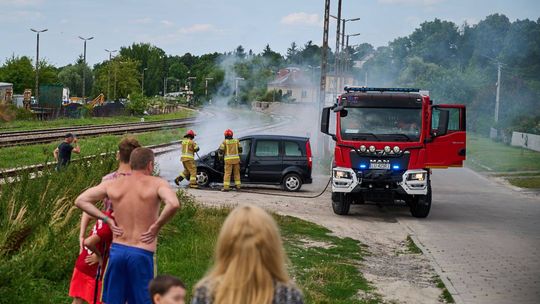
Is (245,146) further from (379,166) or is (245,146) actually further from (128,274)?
(128,274)

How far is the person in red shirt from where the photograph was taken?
7.25 metres

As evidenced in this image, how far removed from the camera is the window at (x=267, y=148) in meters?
24.3

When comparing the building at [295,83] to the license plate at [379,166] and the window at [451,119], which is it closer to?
the window at [451,119]

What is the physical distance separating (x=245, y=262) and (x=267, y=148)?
20373mm

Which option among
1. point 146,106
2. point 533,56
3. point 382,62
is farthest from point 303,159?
point 382,62

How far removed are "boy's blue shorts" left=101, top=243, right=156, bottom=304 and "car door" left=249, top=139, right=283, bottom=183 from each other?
17.6 meters

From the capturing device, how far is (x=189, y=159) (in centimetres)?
2359

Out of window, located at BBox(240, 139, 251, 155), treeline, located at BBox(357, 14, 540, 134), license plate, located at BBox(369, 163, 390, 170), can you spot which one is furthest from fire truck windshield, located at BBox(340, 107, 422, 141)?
treeline, located at BBox(357, 14, 540, 134)

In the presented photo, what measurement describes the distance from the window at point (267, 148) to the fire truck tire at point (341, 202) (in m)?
4.21

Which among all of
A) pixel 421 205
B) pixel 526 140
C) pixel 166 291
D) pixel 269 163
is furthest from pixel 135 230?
pixel 526 140

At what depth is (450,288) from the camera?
38.0 ft

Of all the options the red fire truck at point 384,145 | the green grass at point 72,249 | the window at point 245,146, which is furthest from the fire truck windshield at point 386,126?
the window at point 245,146

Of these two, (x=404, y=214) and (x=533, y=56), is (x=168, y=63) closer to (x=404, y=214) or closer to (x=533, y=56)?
(x=533, y=56)

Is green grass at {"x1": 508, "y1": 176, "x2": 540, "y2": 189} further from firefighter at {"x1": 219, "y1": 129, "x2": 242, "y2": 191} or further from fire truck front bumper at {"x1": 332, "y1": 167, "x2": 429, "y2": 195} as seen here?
fire truck front bumper at {"x1": 332, "y1": 167, "x2": 429, "y2": 195}
